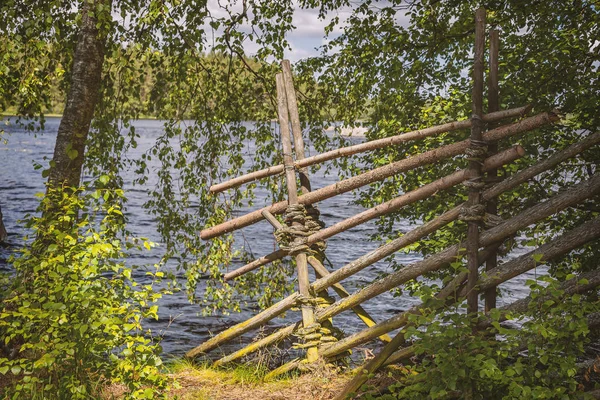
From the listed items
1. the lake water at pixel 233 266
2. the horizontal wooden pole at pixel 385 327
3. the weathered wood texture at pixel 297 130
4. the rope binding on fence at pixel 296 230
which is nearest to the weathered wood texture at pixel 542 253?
the horizontal wooden pole at pixel 385 327

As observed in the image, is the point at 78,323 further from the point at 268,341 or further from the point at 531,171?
the point at 531,171

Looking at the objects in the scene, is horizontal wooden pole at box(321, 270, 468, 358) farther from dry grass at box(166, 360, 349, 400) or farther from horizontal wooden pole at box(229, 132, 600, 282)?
horizontal wooden pole at box(229, 132, 600, 282)

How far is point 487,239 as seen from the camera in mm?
4816

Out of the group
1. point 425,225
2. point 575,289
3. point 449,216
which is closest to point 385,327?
point 425,225

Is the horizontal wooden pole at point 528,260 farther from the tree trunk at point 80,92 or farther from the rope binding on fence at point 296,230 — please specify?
the tree trunk at point 80,92

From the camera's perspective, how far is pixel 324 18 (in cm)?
842

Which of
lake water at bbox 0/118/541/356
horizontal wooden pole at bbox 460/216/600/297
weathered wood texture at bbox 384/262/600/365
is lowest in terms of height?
lake water at bbox 0/118/541/356

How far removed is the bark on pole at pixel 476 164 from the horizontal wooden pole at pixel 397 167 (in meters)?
0.16

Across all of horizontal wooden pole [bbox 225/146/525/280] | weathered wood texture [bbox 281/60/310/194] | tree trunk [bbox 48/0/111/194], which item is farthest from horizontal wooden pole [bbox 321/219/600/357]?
tree trunk [bbox 48/0/111/194]

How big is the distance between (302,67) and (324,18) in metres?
0.74

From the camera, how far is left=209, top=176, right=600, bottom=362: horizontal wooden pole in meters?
4.52

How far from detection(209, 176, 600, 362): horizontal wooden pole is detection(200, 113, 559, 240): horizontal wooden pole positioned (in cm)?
60

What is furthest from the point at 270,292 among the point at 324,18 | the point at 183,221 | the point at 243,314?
the point at 324,18

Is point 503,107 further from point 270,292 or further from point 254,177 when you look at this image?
point 270,292
